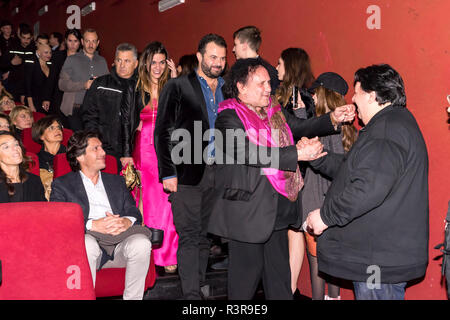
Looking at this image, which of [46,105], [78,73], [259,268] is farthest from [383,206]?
[46,105]

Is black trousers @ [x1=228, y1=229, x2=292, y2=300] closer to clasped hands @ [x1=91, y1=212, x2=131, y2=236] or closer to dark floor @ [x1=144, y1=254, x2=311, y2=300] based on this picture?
clasped hands @ [x1=91, y1=212, x2=131, y2=236]

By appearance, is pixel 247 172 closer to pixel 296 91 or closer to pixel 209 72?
pixel 209 72

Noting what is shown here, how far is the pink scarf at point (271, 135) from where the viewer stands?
8.37 ft

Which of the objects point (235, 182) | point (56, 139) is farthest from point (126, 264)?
point (56, 139)

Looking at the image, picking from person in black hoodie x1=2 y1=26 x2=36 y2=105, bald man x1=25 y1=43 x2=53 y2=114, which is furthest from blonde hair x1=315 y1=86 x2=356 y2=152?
person in black hoodie x1=2 y1=26 x2=36 y2=105

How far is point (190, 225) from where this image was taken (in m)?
3.30

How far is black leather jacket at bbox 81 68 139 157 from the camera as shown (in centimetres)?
425

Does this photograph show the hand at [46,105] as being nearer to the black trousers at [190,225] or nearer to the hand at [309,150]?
the black trousers at [190,225]

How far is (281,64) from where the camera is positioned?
11.8ft

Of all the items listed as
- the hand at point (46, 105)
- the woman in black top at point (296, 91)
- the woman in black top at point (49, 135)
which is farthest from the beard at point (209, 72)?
the hand at point (46, 105)

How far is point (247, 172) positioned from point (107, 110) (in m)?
2.09

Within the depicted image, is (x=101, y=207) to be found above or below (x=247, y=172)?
below

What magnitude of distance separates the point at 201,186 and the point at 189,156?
8.6 inches

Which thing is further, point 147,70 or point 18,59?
point 18,59
